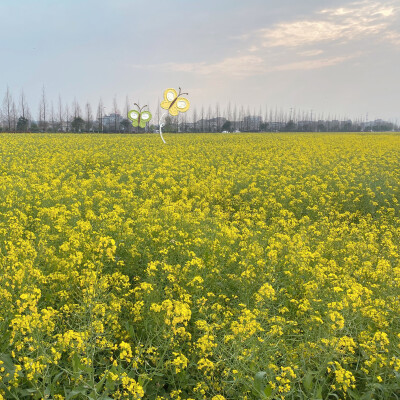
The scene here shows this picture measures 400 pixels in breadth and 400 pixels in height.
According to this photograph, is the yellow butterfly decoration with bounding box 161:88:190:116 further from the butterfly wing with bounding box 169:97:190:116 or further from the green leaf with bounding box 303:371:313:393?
the green leaf with bounding box 303:371:313:393

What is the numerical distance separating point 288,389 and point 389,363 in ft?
3.65

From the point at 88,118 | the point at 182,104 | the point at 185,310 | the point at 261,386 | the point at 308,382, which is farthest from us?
the point at 88,118

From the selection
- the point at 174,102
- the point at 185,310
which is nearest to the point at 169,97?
the point at 174,102

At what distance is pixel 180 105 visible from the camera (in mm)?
26938

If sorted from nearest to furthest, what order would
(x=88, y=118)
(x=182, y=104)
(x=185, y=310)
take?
1. (x=185, y=310)
2. (x=182, y=104)
3. (x=88, y=118)

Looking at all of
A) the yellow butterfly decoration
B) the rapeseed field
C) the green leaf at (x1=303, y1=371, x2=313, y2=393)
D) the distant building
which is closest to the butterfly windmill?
the yellow butterfly decoration

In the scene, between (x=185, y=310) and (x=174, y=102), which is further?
(x=174, y=102)

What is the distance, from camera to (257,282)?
465 cm

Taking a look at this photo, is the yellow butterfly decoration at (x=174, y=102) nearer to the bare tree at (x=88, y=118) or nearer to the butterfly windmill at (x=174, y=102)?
the butterfly windmill at (x=174, y=102)

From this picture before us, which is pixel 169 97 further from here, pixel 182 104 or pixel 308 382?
pixel 308 382

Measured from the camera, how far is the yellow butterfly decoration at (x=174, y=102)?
26.8 meters

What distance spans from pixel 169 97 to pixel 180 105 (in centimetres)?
103

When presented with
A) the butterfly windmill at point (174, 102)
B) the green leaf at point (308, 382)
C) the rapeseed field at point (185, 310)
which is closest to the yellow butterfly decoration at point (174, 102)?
the butterfly windmill at point (174, 102)

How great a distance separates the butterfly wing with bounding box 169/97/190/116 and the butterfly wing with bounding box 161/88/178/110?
13.2 inches
